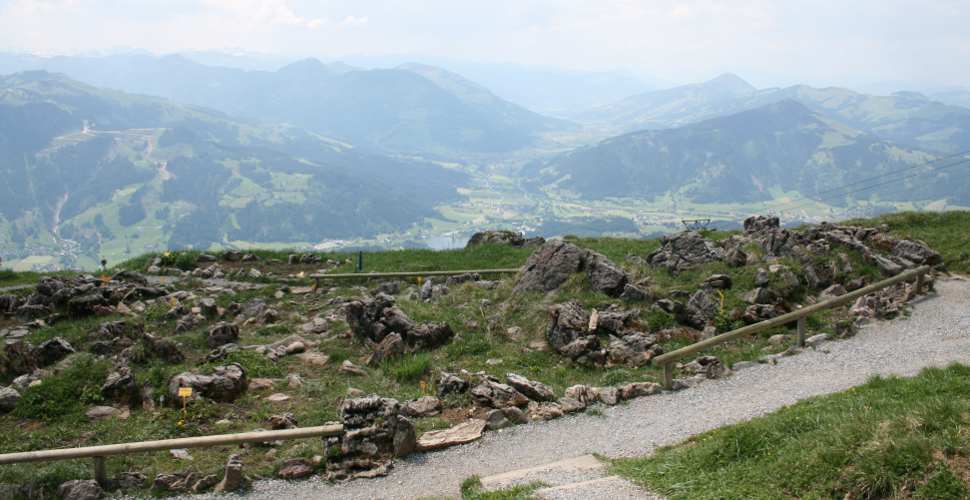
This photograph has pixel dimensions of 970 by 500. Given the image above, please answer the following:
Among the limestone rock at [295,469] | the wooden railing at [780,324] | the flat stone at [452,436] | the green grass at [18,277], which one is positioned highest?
the wooden railing at [780,324]

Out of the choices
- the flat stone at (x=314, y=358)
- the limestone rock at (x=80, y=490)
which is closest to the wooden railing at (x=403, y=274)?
the flat stone at (x=314, y=358)

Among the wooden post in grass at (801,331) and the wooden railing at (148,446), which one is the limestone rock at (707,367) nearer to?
the wooden post in grass at (801,331)

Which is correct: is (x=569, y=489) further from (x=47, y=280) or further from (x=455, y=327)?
(x=47, y=280)

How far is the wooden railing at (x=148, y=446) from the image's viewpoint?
13.7 meters

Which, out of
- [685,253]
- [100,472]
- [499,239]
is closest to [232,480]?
[100,472]

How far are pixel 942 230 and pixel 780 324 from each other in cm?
1943

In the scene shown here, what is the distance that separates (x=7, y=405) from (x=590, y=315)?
1743cm

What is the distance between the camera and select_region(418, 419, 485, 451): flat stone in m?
15.8

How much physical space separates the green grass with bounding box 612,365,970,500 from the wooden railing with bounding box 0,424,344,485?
7.06 m

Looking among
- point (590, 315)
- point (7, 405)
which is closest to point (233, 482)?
point (7, 405)

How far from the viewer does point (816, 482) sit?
989cm

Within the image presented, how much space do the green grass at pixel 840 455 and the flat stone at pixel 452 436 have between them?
3972mm

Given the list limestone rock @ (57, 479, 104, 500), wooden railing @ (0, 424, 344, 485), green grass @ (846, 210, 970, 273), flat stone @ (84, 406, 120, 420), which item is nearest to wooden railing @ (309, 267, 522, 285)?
flat stone @ (84, 406, 120, 420)

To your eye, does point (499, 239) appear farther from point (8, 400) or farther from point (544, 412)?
point (8, 400)
